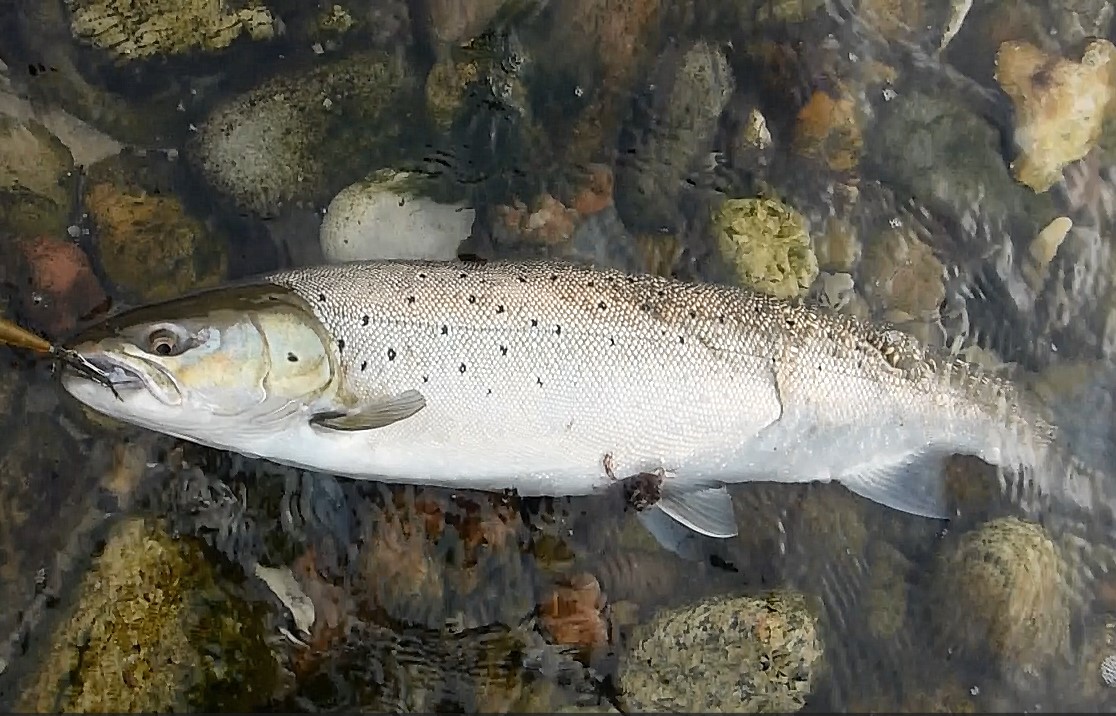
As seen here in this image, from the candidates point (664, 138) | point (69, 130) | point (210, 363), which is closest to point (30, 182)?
point (69, 130)

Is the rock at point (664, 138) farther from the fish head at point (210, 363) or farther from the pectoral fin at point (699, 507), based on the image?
the fish head at point (210, 363)

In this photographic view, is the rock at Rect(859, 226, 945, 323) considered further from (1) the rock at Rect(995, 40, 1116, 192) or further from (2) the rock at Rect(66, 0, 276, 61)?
(2) the rock at Rect(66, 0, 276, 61)

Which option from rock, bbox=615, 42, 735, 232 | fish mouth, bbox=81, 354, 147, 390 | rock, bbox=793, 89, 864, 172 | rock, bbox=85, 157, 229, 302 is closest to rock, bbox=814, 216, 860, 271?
rock, bbox=793, 89, 864, 172

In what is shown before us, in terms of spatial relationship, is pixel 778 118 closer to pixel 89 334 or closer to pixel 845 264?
pixel 845 264

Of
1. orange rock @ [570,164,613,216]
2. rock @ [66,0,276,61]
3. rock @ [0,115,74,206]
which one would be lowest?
orange rock @ [570,164,613,216]

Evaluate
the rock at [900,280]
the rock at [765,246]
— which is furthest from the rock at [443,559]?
the rock at [900,280]

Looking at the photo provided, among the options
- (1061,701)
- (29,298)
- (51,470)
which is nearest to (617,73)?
(29,298)

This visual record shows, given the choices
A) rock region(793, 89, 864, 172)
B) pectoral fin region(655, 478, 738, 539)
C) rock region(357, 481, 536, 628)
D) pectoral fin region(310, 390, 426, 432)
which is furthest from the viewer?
rock region(793, 89, 864, 172)

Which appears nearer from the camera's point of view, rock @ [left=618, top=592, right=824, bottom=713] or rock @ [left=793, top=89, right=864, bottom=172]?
rock @ [left=618, top=592, right=824, bottom=713]
